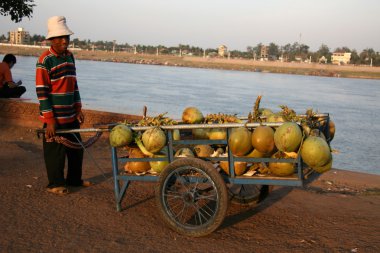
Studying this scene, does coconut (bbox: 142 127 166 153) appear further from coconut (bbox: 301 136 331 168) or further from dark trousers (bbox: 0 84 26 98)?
dark trousers (bbox: 0 84 26 98)

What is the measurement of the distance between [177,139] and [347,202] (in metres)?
2.50

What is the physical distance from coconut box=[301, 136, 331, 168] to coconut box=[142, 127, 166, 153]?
1320mm

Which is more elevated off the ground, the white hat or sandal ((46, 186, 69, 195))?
the white hat

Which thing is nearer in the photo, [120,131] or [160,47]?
[120,131]

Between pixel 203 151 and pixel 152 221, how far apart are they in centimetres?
91

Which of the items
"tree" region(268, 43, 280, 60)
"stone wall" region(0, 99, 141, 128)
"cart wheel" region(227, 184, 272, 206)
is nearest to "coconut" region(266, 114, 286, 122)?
"cart wheel" region(227, 184, 272, 206)

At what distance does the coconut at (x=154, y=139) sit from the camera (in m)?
4.43

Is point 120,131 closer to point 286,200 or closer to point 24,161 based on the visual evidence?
point 286,200

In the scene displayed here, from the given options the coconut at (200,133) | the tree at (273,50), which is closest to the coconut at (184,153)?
the coconut at (200,133)

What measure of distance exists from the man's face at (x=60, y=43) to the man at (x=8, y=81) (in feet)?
17.2

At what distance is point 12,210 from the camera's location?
16.0ft

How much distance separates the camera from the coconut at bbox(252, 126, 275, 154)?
401cm

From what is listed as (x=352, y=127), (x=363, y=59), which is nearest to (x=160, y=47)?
(x=363, y=59)

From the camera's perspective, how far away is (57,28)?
207 inches
